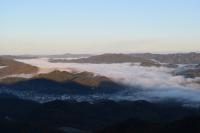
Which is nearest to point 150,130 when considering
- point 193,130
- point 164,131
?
point 164,131

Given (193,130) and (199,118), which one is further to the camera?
(199,118)

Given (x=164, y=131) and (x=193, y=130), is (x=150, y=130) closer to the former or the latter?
(x=164, y=131)
